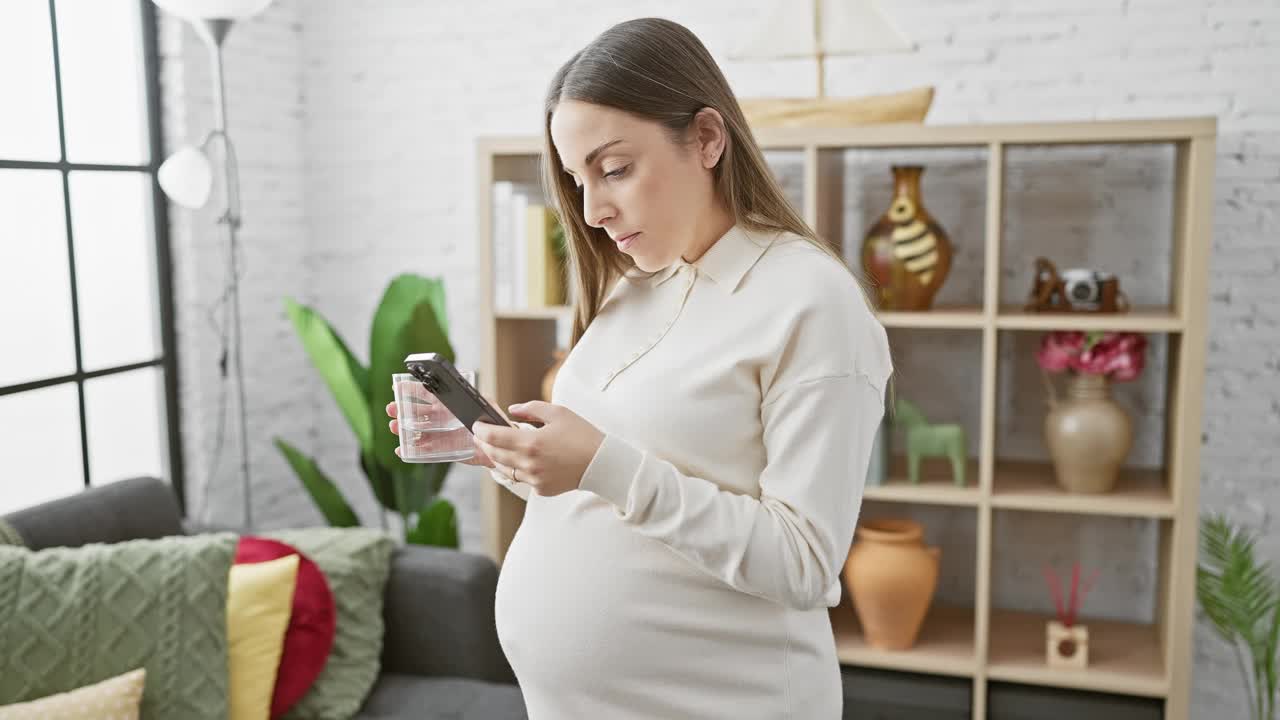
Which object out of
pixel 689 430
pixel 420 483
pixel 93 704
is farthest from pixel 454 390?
pixel 420 483

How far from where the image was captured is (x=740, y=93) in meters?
3.12

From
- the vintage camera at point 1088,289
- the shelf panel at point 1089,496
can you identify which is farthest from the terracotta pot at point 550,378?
the vintage camera at point 1088,289

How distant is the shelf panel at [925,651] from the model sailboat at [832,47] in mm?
1257

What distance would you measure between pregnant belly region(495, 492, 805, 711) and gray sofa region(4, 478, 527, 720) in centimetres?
108

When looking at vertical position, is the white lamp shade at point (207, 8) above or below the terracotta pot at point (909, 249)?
above

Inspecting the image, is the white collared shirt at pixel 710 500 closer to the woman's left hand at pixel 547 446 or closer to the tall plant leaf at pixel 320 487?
the woman's left hand at pixel 547 446

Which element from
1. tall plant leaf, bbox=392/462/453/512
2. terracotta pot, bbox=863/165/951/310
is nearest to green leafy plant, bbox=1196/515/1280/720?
terracotta pot, bbox=863/165/951/310

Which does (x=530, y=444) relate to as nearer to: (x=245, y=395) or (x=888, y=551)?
(x=888, y=551)

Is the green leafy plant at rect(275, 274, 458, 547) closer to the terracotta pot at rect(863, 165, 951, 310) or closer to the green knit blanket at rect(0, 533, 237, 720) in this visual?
the green knit blanket at rect(0, 533, 237, 720)

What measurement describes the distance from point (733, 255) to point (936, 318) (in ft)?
5.09

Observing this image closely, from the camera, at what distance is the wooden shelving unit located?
246cm

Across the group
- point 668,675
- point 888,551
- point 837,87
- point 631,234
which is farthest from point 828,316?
point 837,87

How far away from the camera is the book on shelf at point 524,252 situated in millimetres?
2850

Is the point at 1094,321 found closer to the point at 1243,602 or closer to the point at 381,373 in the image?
the point at 1243,602
